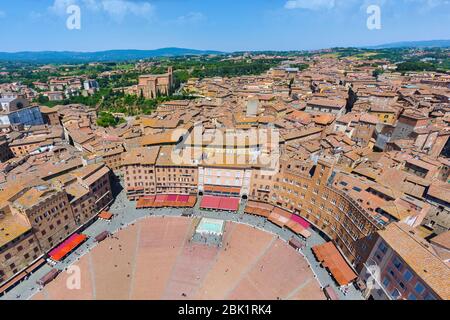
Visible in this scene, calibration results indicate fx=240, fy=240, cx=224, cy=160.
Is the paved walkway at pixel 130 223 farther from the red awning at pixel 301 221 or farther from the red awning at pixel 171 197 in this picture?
the red awning at pixel 171 197

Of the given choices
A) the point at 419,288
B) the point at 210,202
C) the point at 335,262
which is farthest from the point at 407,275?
the point at 210,202

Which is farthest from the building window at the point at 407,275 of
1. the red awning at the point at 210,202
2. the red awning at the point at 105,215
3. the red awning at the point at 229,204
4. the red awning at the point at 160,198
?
the red awning at the point at 105,215

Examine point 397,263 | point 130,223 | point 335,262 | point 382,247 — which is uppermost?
point 397,263

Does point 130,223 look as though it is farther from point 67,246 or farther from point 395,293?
point 395,293

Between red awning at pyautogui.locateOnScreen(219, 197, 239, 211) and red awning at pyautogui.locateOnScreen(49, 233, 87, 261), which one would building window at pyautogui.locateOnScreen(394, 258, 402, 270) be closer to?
red awning at pyautogui.locateOnScreen(219, 197, 239, 211)

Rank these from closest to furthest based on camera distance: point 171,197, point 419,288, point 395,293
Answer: point 419,288 → point 395,293 → point 171,197

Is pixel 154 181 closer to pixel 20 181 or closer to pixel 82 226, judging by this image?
pixel 82 226

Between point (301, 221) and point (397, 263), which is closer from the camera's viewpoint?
point (397, 263)

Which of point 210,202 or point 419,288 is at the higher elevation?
point 419,288
